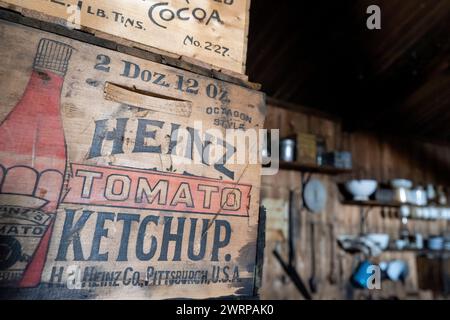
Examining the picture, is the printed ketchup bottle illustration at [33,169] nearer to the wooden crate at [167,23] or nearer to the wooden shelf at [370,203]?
the wooden crate at [167,23]

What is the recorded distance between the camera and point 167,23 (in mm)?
773

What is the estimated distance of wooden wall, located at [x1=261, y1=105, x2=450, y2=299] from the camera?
3.08 meters

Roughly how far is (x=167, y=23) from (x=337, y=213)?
3.20m

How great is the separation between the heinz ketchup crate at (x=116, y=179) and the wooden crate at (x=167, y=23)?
0.19ft

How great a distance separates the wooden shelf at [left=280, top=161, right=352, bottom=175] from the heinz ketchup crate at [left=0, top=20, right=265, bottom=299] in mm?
2311

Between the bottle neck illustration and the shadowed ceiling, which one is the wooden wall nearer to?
the shadowed ceiling

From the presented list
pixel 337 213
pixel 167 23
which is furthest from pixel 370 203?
pixel 167 23

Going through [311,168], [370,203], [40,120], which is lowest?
[40,120]

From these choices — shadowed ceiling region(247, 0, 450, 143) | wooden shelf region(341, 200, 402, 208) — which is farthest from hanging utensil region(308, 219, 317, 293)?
shadowed ceiling region(247, 0, 450, 143)

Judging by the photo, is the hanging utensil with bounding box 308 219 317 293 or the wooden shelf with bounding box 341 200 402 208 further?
the wooden shelf with bounding box 341 200 402 208

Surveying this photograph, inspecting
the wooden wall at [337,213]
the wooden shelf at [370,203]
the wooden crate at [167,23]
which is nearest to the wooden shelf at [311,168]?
the wooden wall at [337,213]

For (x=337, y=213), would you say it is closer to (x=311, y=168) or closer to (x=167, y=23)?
(x=311, y=168)

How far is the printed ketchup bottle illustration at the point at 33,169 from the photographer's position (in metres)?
0.56

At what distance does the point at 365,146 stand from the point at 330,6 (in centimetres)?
208
